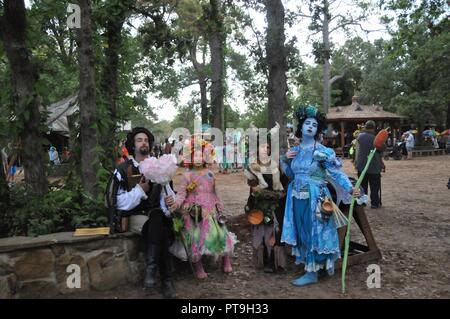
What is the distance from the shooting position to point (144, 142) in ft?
15.4

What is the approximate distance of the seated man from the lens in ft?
13.8

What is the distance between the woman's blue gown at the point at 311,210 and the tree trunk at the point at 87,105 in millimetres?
2424

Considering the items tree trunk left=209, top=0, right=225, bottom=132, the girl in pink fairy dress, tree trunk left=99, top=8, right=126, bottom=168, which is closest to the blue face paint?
the girl in pink fairy dress

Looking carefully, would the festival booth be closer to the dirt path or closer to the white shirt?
the dirt path

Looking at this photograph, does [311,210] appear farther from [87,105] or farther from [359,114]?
[359,114]

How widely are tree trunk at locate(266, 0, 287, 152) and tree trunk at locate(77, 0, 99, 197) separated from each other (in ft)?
9.50

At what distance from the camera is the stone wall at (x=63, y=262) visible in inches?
154

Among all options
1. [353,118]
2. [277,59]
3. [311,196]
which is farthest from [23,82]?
[353,118]

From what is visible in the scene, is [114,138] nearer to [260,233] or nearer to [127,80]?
[127,80]

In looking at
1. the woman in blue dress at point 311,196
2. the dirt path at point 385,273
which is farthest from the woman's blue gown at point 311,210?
the dirt path at point 385,273

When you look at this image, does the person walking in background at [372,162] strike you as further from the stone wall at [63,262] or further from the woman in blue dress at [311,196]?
Result: the stone wall at [63,262]

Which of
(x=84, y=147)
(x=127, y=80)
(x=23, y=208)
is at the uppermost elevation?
(x=127, y=80)
